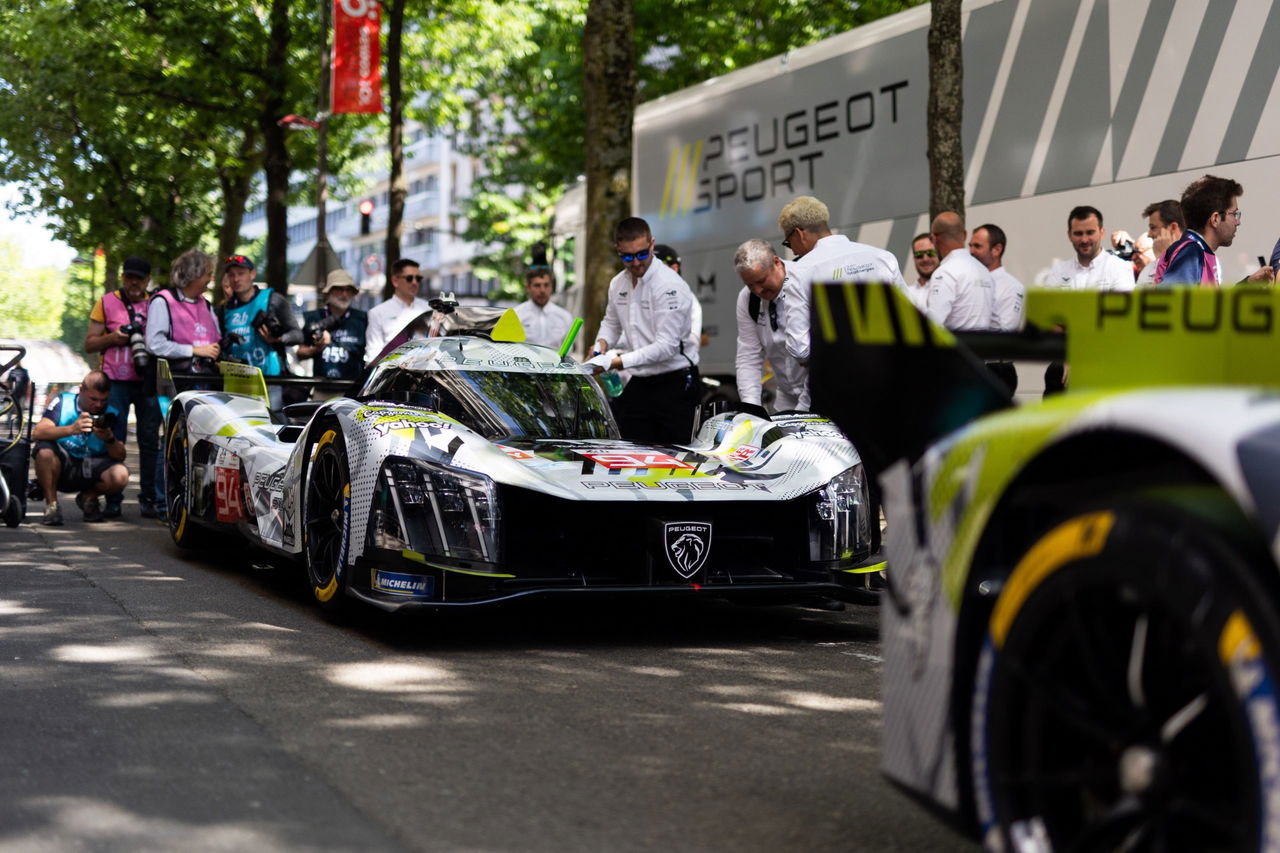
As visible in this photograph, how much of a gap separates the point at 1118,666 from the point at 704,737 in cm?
213

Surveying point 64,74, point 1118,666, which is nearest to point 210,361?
point 1118,666

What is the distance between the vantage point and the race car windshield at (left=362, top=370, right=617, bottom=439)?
713 centimetres

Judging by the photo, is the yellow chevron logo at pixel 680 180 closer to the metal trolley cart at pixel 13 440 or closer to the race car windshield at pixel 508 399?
the metal trolley cart at pixel 13 440

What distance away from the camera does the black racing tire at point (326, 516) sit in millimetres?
6418

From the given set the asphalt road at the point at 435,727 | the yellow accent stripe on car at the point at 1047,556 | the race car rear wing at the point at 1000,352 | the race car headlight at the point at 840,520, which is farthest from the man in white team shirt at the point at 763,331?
the yellow accent stripe on car at the point at 1047,556

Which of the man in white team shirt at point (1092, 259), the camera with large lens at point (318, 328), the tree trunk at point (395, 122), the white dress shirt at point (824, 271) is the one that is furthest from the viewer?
the tree trunk at point (395, 122)

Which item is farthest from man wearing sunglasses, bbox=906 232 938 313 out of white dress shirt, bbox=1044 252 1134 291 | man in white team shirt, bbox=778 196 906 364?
man in white team shirt, bbox=778 196 906 364

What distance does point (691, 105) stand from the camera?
16.0m

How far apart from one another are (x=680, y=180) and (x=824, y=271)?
8.70 meters

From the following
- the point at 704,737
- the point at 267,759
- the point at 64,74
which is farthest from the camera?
the point at 64,74

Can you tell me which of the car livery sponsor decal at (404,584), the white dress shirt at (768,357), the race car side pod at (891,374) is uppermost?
the white dress shirt at (768,357)

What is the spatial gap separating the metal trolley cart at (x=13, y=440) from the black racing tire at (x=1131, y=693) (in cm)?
844

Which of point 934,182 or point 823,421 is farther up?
point 934,182

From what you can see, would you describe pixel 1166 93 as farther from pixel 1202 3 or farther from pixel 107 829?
pixel 107 829
